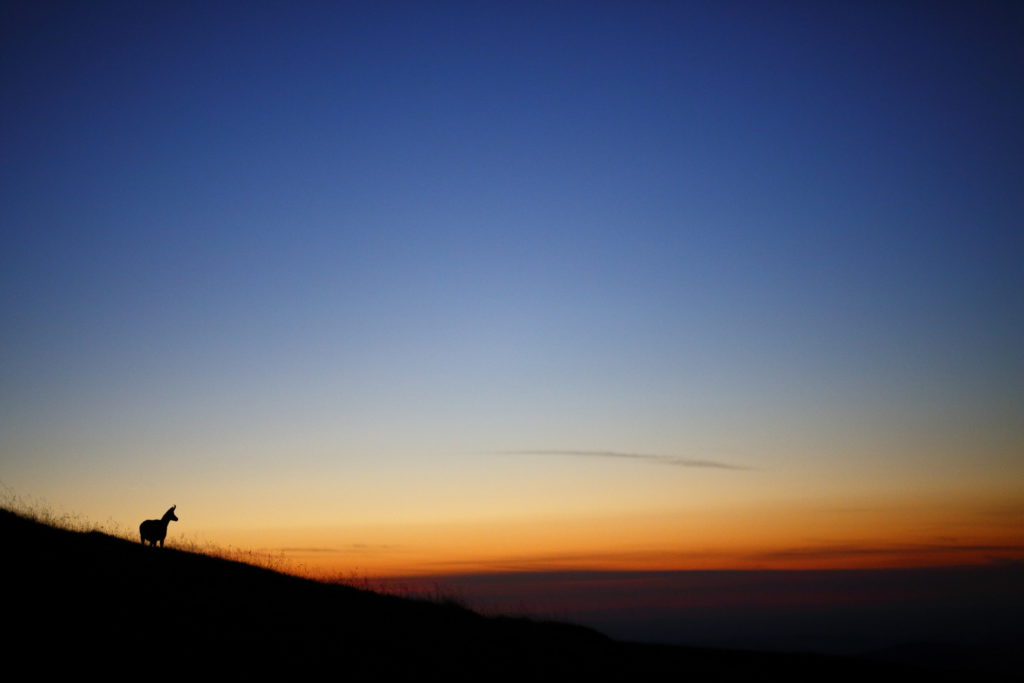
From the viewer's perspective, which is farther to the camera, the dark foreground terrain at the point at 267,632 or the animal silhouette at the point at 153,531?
the animal silhouette at the point at 153,531

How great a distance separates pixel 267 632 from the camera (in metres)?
16.1

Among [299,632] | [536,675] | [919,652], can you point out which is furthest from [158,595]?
[919,652]

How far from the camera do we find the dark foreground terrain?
13953 millimetres

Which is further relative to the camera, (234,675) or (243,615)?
(243,615)

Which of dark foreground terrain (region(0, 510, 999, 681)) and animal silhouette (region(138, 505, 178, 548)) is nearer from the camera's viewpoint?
dark foreground terrain (region(0, 510, 999, 681))

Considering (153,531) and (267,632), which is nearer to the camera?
(267,632)

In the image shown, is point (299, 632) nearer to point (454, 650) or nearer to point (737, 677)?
point (454, 650)

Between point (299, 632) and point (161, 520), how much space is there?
10.9 metres

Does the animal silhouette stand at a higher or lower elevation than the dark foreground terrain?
higher

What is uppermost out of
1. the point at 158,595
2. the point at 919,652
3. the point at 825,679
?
the point at 158,595

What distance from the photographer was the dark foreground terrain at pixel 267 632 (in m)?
14.0

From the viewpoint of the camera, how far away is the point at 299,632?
54.3ft

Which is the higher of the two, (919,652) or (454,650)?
(454,650)

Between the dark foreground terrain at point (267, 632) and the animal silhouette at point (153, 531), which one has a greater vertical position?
the animal silhouette at point (153, 531)
